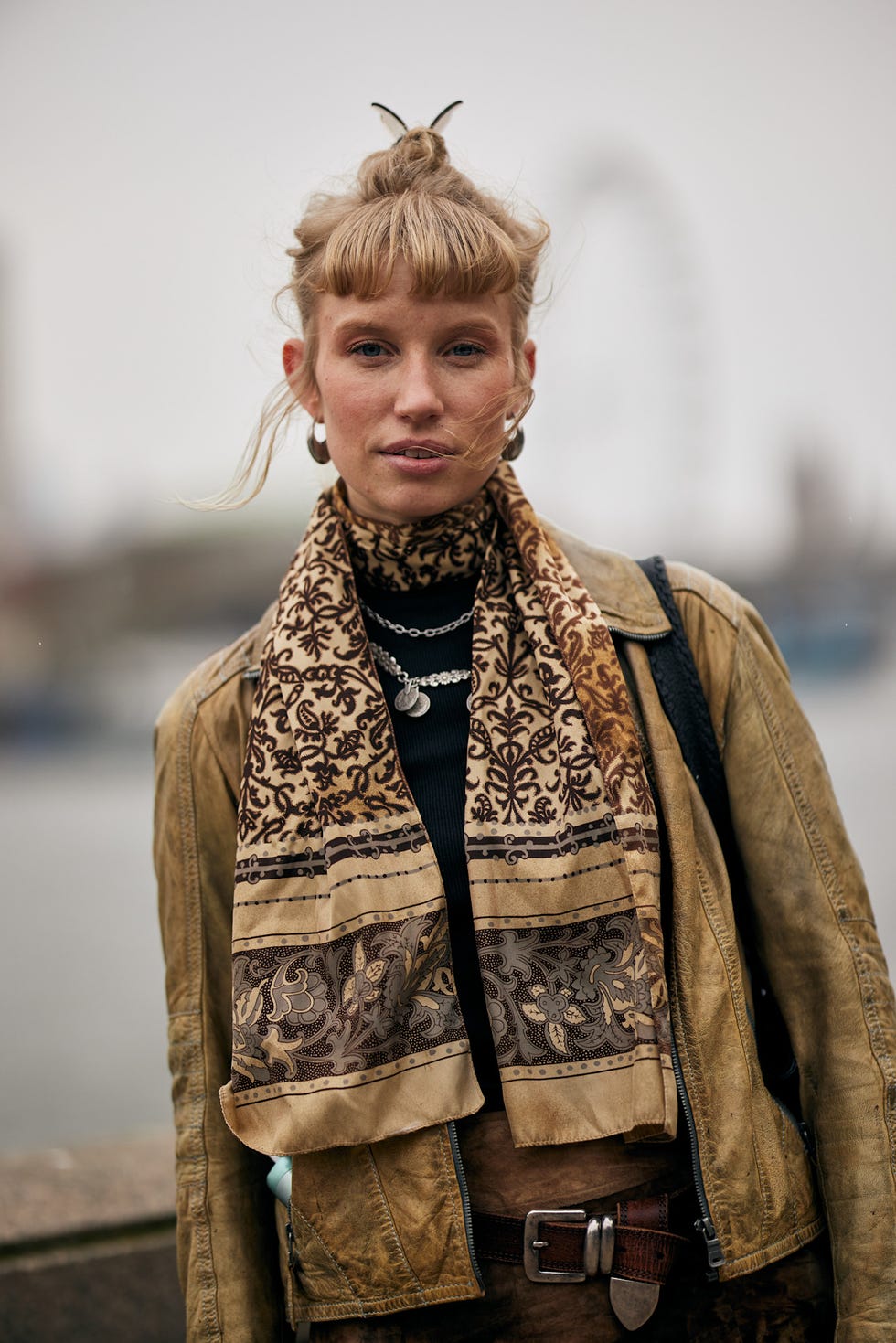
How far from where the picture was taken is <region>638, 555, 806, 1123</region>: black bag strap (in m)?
1.76

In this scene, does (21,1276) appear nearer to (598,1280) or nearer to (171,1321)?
(171,1321)

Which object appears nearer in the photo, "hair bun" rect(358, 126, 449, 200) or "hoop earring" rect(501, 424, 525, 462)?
"hair bun" rect(358, 126, 449, 200)

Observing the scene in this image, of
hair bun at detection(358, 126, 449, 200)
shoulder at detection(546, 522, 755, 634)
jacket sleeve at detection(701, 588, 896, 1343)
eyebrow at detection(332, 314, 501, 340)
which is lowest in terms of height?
jacket sleeve at detection(701, 588, 896, 1343)

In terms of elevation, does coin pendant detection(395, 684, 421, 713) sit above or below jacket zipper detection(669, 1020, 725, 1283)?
above

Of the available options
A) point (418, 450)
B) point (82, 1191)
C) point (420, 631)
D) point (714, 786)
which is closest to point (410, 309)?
point (418, 450)

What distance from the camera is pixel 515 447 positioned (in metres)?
2.01

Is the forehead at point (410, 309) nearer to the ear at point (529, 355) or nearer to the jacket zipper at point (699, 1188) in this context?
the ear at point (529, 355)

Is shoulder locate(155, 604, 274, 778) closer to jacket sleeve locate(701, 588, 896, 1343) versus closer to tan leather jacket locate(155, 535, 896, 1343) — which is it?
tan leather jacket locate(155, 535, 896, 1343)

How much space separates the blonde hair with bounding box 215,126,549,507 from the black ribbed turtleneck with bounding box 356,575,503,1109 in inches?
11.0

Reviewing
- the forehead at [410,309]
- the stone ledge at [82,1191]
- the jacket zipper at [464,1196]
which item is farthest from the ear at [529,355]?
the stone ledge at [82,1191]

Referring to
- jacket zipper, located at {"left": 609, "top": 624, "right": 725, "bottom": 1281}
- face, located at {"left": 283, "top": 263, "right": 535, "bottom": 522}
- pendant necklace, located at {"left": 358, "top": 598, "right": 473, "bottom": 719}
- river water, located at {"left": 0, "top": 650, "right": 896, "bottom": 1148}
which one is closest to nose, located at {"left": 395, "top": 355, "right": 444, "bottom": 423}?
face, located at {"left": 283, "top": 263, "right": 535, "bottom": 522}

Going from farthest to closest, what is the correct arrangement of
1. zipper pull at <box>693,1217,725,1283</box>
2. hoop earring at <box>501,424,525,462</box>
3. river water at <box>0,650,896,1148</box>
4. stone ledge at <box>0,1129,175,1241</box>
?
1. river water at <box>0,650,896,1148</box>
2. stone ledge at <box>0,1129,175,1241</box>
3. hoop earring at <box>501,424,525,462</box>
4. zipper pull at <box>693,1217,725,1283</box>

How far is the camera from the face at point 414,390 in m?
1.75

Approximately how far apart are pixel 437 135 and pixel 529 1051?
1305 mm
